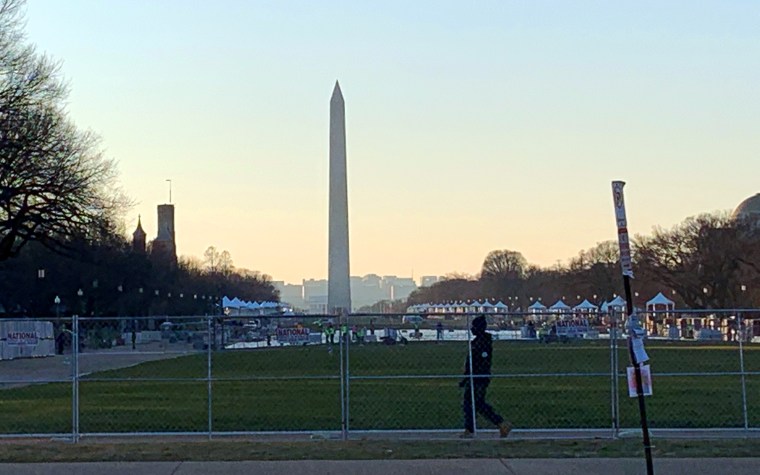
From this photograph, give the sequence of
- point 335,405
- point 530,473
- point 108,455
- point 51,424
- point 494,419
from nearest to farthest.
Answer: point 530,473
point 108,455
point 494,419
point 51,424
point 335,405

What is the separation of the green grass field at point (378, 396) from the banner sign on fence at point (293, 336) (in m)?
1.18

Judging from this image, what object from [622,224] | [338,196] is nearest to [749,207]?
[338,196]

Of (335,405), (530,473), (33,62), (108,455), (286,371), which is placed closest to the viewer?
(530,473)

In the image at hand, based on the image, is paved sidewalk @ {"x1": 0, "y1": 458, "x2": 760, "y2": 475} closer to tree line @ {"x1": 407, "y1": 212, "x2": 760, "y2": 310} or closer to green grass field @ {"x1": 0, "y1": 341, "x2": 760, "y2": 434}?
green grass field @ {"x1": 0, "y1": 341, "x2": 760, "y2": 434}

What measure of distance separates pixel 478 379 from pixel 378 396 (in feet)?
32.3

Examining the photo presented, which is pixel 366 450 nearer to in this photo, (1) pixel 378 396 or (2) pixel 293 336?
(2) pixel 293 336

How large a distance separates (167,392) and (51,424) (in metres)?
8.00

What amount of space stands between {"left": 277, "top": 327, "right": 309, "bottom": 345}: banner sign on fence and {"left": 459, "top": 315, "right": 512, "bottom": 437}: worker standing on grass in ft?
23.8

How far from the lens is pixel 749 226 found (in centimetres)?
10269

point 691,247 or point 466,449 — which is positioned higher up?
point 691,247

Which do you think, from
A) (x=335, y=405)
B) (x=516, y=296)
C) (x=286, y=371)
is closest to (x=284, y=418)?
(x=335, y=405)

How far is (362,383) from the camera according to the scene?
31609 mm

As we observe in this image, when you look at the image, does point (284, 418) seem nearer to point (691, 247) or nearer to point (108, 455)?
point (108, 455)

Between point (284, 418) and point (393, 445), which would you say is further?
point (284, 418)
